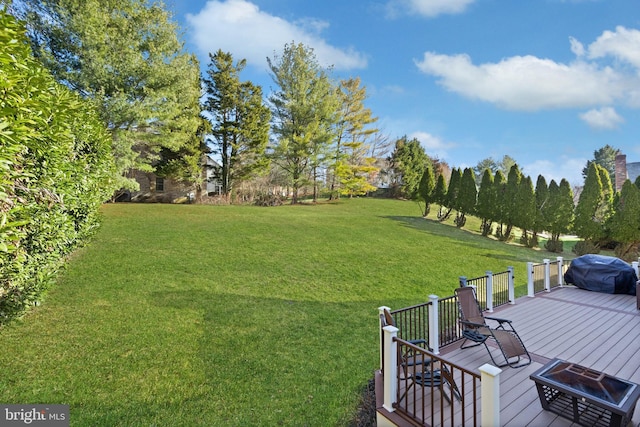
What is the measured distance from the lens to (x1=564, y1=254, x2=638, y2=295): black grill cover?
791 centimetres

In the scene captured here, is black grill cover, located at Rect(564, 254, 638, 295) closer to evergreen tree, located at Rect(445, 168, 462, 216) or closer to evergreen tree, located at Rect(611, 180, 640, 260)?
evergreen tree, located at Rect(611, 180, 640, 260)

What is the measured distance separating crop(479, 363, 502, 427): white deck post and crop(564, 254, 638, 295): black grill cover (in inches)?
347

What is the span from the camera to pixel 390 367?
3236 millimetres

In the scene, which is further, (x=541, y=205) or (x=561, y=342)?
(x=541, y=205)

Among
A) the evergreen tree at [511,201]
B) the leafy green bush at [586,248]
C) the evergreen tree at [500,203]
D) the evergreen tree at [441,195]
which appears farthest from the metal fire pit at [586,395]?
the evergreen tree at [441,195]

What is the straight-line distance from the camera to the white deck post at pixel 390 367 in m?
3.23

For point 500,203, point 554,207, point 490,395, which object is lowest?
point 490,395

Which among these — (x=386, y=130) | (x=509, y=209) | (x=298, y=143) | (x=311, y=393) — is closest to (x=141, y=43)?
(x=298, y=143)

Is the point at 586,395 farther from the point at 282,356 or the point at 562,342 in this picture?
the point at 282,356

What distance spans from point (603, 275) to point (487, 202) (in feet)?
36.4

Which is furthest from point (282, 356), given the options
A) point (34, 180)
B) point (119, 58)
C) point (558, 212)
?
point (558, 212)

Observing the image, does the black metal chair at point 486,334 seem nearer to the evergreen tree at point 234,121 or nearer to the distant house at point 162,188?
the evergreen tree at point 234,121

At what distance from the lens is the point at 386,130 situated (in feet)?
107

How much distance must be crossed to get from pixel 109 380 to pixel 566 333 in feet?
24.9
